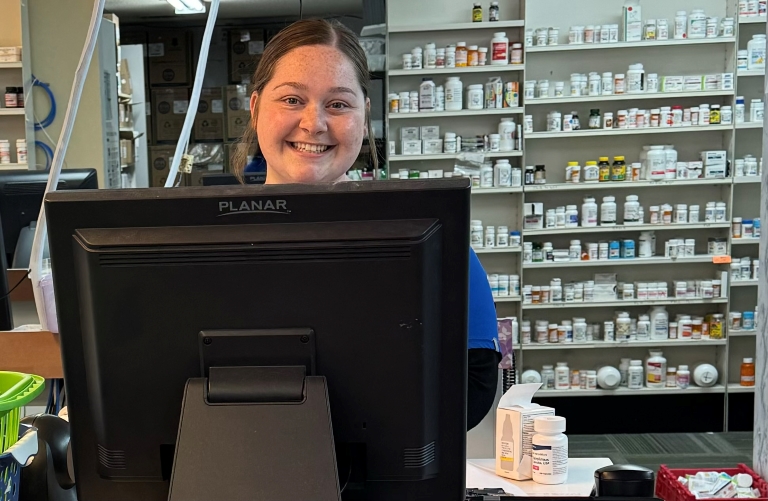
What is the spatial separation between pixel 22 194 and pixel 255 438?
221 centimetres

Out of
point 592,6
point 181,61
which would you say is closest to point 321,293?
point 592,6

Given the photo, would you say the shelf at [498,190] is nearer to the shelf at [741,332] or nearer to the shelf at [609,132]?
the shelf at [609,132]

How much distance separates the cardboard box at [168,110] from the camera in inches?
315

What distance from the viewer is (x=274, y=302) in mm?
882

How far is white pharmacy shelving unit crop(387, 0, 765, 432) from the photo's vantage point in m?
5.14

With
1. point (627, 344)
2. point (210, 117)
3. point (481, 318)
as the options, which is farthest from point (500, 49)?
point (481, 318)

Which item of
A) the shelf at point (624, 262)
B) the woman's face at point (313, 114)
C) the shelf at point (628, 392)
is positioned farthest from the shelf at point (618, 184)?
the woman's face at point (313, 114)

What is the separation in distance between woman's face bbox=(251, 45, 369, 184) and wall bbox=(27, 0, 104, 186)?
445 cm

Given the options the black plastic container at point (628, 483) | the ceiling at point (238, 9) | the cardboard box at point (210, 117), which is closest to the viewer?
→ the black plastic container at point (628, 483)

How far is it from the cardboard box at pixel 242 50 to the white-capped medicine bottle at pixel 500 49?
11.5 ft

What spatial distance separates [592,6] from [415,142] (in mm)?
1523

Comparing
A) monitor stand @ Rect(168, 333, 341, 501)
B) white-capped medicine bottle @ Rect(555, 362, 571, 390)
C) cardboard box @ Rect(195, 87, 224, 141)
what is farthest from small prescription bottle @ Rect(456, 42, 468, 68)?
monitor stand @ Rect(168, 333, 341, 501)

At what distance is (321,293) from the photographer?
0.88 m

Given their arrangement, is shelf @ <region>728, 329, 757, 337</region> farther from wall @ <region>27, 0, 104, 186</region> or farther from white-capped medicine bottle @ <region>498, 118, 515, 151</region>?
wall @ <region>27, 0, 104, 186</region>
